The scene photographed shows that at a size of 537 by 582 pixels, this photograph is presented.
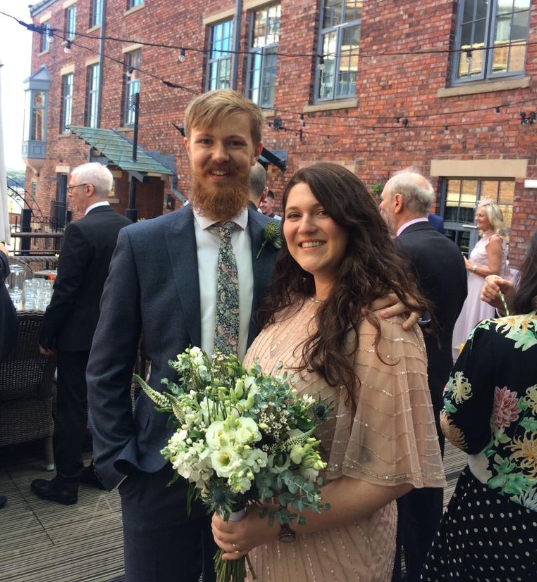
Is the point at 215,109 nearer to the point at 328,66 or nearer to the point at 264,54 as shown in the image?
the point at 328,66

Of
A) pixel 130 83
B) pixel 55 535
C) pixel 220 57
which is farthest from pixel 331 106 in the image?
pixel 55 535

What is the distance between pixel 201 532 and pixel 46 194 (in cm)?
2276

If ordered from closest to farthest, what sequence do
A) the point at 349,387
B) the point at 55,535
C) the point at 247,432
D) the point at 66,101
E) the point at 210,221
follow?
1. the point at 247,432
2. the point at 349,387
3. the point at 210,221
4. the point at 55,535
5. the point at 66,101

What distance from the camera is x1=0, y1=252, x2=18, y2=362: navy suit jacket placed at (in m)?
3.60

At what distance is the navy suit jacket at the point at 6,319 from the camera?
360cm

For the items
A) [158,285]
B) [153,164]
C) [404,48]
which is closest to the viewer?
[158,285]

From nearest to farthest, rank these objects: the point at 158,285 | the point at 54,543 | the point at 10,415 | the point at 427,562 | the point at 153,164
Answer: the point at 158,285 < the point at 427,562 < the point at 54,543 < the point at 10,415 < the point at 153,164

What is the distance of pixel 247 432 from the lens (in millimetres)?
1396

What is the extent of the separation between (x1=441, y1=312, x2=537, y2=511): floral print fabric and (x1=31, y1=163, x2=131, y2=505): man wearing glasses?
100 inches

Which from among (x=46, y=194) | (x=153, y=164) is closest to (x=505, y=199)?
(x=153, y=164)

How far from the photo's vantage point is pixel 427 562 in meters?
2.32

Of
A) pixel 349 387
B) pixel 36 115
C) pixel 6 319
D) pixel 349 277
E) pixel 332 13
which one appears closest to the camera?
pixel 349 387

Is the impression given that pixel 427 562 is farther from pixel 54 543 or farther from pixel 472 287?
pixel 472 287

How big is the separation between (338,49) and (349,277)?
10.2 meters
